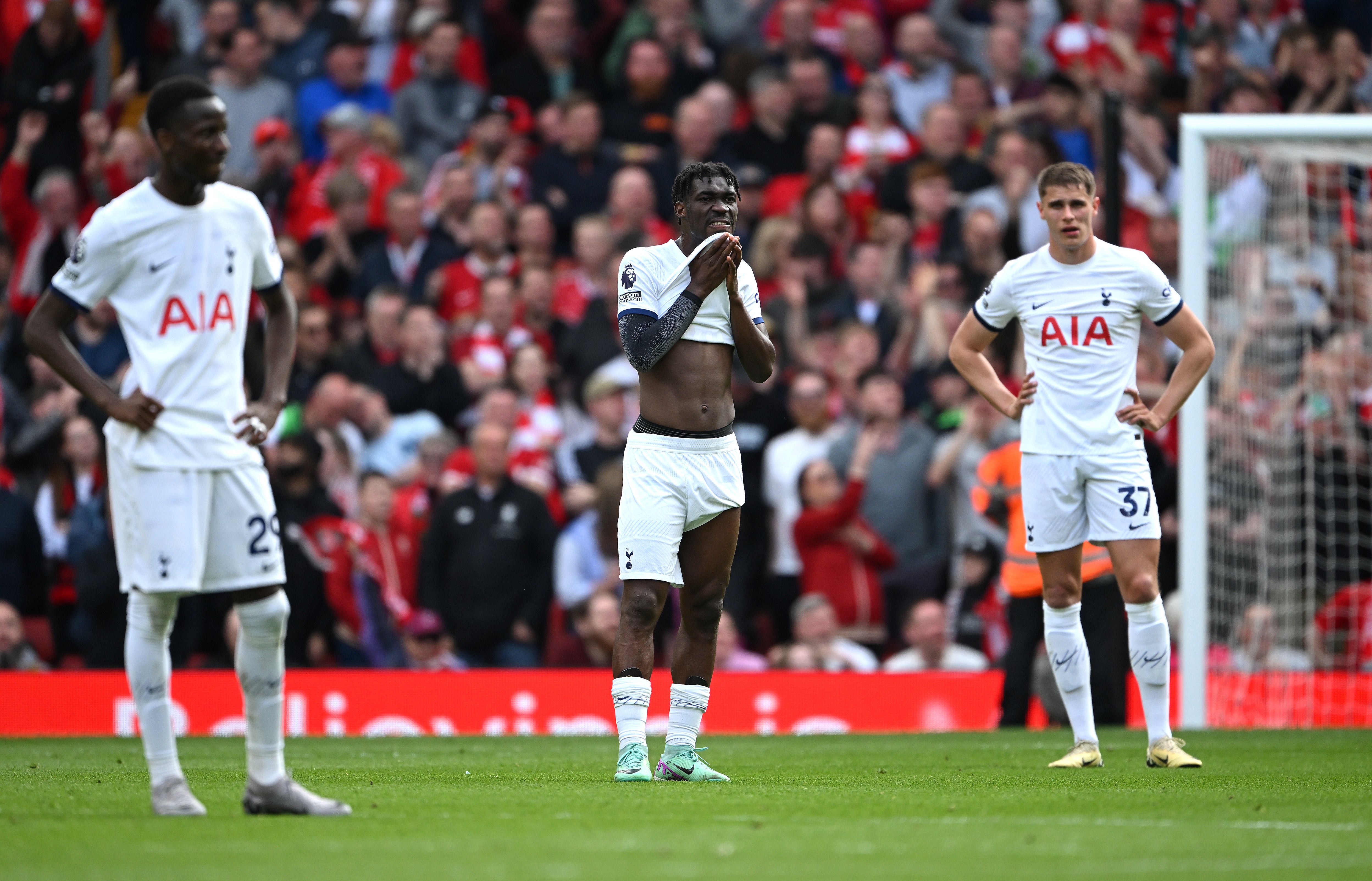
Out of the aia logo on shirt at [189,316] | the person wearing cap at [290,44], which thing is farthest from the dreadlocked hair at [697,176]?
the person wearing cap at [290,44]

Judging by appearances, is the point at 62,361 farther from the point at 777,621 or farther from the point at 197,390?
the point at 777,621

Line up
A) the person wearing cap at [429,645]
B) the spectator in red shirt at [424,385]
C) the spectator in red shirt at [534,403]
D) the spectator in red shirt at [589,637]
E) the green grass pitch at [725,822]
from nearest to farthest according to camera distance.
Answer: the green grass pitch at [725,822] < the spectator in red shirt at [589,637] < the person wearing cap at [429,645] < the spectator in red shirt at [534,403] < the spectator in red shirt at [424,385]

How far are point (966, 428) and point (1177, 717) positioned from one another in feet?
9.15

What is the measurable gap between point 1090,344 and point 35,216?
11.6 metres

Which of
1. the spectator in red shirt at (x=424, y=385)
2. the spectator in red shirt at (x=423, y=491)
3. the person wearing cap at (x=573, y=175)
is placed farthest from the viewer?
the person wearing cap at (x=573, y=175)

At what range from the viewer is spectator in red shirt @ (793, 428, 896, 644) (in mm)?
14539

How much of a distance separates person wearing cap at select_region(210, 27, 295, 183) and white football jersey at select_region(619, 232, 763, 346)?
10.9m

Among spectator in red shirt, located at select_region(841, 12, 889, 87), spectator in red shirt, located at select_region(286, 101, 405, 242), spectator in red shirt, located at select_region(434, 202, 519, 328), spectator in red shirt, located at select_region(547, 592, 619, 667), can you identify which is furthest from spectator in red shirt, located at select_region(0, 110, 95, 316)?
spectator in red shirt, located at select_region(841, 12, 889, 87)

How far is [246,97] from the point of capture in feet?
60.4

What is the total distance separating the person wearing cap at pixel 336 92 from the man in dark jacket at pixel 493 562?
5.53 metres

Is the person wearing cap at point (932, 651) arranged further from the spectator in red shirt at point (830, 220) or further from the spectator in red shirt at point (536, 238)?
the spectator in red shirt at point (536, 238)

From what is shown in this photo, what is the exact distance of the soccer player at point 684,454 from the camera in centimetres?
805

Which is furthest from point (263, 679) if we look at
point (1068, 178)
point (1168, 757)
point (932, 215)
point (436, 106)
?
point (436, 106)

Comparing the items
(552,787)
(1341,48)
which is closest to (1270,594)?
(1341,48)
